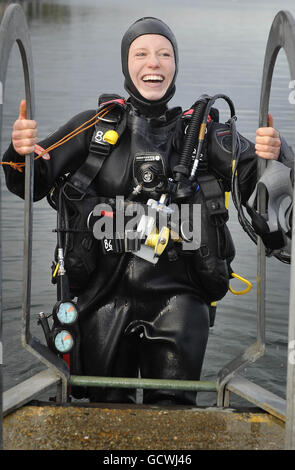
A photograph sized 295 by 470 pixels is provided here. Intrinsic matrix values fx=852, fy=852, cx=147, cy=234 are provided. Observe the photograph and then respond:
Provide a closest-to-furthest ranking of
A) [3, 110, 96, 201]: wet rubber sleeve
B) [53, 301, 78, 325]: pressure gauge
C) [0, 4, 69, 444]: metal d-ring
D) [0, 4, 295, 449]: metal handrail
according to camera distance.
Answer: [0, 4, 69, 444]: metal d-ring → [0, 4, 295, 449]: metal handrail → [53, 301, 78, 325]: pressure gauge → [3, 110, 96, 201]: wet rubber sleeve

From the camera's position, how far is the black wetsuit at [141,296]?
3316 millimetres

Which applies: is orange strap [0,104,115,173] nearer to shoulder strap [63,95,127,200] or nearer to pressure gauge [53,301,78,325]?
shoulder strap [63,95,127,200]

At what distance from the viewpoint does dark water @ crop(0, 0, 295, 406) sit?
203 inches

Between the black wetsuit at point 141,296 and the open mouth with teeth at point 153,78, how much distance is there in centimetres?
15

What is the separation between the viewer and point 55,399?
134 inches

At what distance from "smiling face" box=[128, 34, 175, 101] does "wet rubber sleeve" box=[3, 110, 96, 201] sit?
252mm

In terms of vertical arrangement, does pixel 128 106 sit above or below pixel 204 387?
above

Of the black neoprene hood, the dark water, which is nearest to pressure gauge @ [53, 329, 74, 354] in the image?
the black neoprene hood

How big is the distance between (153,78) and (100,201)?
1.70 feet

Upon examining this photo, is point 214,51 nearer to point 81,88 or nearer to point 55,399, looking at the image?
point 81,88

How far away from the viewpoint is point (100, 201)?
131 inches

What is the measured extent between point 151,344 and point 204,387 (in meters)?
0.32

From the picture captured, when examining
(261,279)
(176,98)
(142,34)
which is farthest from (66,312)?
(176,98)
